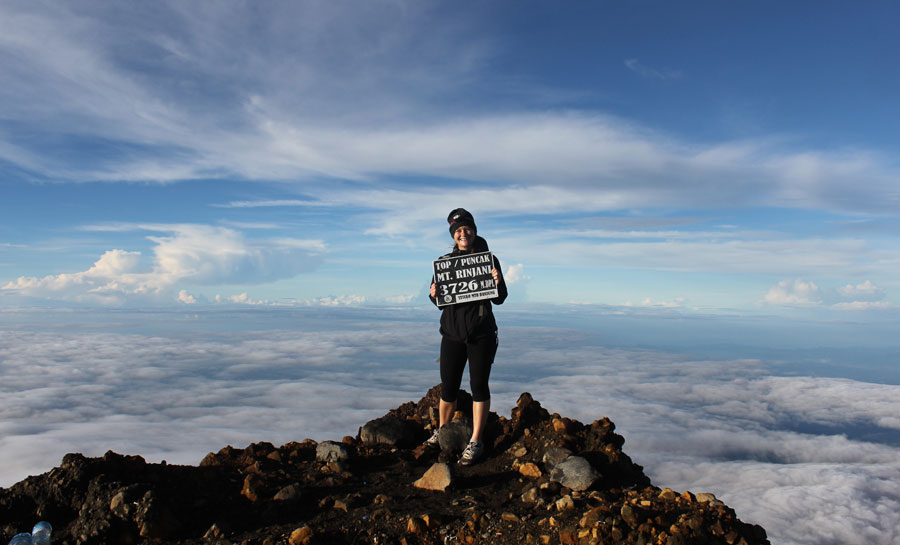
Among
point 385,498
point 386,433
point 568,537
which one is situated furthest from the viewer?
point 386,433

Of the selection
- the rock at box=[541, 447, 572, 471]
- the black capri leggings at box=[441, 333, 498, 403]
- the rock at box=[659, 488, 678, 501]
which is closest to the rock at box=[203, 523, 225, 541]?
the black capri leggings at box=[441, 333, 498, 403]

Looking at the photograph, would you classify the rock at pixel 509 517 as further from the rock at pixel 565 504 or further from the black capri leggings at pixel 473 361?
the black capri leggings at pixel 473 361

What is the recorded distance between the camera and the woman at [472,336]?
7.61 m

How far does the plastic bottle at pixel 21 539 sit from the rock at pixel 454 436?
550 cm

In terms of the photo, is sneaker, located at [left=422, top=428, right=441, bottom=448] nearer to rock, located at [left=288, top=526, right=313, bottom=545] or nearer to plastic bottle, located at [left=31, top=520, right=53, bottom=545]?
rock, located at [left=288, top=526, right=313, bottom=545]

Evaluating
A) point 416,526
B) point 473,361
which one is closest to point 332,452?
point 473,361

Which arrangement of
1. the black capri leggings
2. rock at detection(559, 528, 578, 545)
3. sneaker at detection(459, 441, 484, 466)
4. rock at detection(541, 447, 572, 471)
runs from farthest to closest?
sneaker at detection(459, 441, 484, 466)
the black capri leggings
rock at detection(541, 447, 572, 471)
rock at detection(559, 528, 578, 545)

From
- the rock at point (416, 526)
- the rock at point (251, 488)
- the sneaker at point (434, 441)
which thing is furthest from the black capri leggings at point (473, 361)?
the rock at point (251, 488)

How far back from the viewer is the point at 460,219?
787 cm

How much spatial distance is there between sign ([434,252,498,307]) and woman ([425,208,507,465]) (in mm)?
97

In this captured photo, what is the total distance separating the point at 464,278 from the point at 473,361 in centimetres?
131

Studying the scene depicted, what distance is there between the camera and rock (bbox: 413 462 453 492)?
681 cm

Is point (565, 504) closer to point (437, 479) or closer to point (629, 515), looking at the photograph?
point (629, 515)

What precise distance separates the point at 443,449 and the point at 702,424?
146 m
